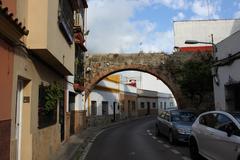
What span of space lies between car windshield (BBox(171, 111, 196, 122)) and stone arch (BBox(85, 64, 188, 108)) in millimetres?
13401

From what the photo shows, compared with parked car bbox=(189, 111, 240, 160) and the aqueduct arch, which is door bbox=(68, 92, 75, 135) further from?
parked car bbox=(189, 111, 240, 160)

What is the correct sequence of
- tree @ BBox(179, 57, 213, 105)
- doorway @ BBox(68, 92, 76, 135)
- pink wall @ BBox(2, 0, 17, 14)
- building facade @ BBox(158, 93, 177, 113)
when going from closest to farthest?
pink wall @ BBox(2, 0, 17, 14) < doorway @ BBox(68, 92, 76, 135) < tree @ BBox(179, 57, 213, 105) < building facade @ BBox(158, 93, 177, 113)

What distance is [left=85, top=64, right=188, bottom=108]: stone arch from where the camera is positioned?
3108 centimetres

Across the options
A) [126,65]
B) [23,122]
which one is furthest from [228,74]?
[126,65]

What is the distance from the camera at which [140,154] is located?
1311cm

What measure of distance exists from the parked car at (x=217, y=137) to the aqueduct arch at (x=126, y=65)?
808 inches

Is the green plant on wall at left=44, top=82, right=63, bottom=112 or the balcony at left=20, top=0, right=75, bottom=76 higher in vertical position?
the balcony at left=20, top=0, right=75, bottom=76

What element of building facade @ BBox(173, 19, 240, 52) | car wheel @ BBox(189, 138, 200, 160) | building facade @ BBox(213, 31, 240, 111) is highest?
building facade @ BBox(173, 19, 240, 52)

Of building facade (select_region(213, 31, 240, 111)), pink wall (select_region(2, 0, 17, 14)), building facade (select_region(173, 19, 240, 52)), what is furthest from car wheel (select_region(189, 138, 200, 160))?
building facade (select_region(173, 19, 240, 52))

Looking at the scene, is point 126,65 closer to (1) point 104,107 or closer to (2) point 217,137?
(1) point 104,107

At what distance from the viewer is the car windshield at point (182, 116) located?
1684cm

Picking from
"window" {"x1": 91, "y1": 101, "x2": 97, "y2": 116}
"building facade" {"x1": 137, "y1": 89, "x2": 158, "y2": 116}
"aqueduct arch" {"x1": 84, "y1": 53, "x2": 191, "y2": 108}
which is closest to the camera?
"aqueduct arch" {"x1": 84, "y1": 53, "x2": 191, "y2": 108}

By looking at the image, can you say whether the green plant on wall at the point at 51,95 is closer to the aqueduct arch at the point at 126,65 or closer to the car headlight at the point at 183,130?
the car headlight at the point at 183,130

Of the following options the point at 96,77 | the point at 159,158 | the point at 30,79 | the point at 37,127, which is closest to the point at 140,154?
the point at 159,158
